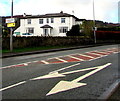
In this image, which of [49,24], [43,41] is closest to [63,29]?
[49,24]

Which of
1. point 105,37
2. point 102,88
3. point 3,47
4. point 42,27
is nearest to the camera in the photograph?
point 102,88

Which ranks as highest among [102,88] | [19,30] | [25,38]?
[19,30]

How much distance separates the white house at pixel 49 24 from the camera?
162 ft

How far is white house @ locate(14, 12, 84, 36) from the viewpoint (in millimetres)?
49469

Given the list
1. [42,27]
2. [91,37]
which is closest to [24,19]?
[42,27]

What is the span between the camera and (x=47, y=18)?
51000mm

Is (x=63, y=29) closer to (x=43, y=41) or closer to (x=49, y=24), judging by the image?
(x=49, y=24)

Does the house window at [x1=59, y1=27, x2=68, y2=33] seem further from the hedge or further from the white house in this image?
the hedge

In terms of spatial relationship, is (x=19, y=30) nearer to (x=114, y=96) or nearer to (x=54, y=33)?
(x=54, y=33)

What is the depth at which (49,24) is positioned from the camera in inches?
2008

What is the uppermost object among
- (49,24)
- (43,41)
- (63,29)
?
(49,24)

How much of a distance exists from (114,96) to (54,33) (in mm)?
46819

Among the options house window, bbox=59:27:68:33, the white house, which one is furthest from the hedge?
the white house

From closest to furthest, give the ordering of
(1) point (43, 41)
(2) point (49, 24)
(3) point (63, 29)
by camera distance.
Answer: (1) point (43, 41)
(3) point (63, 29)
(2) point (49, 24)
